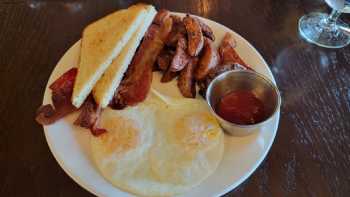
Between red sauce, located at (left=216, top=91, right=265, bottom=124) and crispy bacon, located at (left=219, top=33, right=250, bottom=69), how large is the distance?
188 millimetres

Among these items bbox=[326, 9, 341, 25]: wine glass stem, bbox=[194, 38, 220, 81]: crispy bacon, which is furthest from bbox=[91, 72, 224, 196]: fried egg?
bbox=[326, 9, 341, 25]: wine glass stem

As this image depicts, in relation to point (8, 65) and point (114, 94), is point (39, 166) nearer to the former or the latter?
point (114, 94)

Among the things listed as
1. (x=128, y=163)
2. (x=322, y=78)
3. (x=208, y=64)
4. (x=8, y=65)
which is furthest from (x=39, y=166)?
(x=322, y=78)

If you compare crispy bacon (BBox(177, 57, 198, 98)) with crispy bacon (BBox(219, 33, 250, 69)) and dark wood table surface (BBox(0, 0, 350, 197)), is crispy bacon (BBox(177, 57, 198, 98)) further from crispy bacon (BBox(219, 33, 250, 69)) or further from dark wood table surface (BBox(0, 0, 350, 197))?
dark wood table surface (BBox(0, 0, 350, 197))

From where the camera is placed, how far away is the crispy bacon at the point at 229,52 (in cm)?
177

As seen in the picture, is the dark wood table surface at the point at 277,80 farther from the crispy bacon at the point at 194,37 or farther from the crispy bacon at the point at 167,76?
the crispy bacon at the point at 167,76

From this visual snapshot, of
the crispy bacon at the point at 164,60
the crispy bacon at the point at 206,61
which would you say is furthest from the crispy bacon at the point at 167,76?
the crispy bacon at the point at 206,61

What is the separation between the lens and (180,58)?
5.57 feet

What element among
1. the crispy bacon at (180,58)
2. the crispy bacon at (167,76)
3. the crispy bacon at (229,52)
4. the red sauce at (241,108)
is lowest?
the red sauce at (241,108)

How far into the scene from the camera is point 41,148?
1631mm

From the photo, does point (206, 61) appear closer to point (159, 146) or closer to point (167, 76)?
point (167, 76)

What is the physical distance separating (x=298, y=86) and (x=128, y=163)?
1022mm

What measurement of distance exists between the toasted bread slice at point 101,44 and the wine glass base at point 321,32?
104cm

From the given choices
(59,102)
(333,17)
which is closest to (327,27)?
(333,17)
